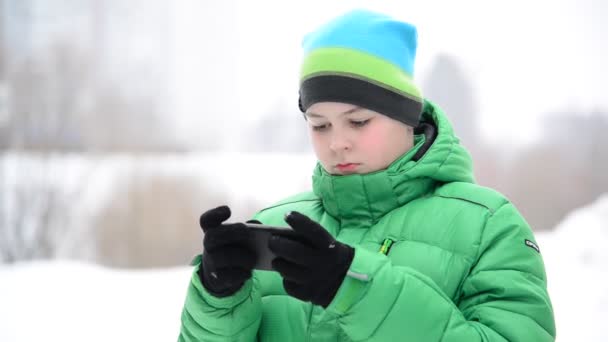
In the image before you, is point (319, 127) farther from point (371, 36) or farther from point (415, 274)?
point (415, 274)

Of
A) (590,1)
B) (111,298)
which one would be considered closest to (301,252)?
(111,298)

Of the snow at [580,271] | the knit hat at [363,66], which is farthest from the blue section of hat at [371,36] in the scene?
the snow at [580,271]

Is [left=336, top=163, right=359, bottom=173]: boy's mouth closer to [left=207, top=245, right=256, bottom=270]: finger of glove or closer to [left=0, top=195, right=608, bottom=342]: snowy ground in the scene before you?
[left=207, top=245, right=256, bottom=270]: finger of glove

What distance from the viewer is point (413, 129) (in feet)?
3.19

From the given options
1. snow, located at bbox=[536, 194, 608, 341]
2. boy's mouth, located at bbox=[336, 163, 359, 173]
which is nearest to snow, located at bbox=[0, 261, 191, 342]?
snow, located at bbox=[536, 194, 608, 341]

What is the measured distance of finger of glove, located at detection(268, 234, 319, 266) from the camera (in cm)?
64

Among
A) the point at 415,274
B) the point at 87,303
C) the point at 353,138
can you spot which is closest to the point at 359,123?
the point at 353,138

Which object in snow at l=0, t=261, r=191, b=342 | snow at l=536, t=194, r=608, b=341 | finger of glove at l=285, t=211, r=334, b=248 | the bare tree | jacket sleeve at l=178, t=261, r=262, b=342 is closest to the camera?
finger of glove at l=285, t=211, r=334, b=248

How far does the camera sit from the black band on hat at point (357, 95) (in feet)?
2.80

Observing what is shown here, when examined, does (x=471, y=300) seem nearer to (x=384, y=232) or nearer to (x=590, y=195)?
(x=384, y=232)

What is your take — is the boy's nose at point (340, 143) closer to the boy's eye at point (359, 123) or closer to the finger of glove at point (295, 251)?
the boy's eye at point (359, 123)

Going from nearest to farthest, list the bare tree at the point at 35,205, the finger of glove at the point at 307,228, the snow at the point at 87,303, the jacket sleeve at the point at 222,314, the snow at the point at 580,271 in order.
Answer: the finger of glove at the point at 307,228 → the jacket sleeve at the point at 222,314 → the snow at the point at 580,271 → the snow at the point at 87,303 → the bare tree at the point at 35,205

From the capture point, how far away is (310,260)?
64 cm

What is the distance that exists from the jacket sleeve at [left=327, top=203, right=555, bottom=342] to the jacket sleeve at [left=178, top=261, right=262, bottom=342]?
0.17 m
